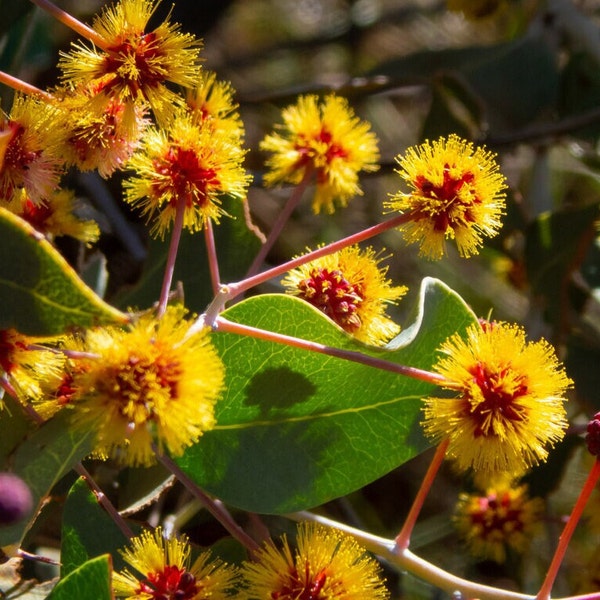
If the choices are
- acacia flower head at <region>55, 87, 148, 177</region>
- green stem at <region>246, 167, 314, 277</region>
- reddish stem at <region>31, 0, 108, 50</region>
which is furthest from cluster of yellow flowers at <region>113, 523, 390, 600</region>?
reddish stem at <region>31, 0, 108, 50</region>

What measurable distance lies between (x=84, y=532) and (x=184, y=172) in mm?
479

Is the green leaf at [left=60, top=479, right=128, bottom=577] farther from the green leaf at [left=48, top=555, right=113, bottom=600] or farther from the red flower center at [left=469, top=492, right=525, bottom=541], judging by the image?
the red flower center at [left=469, top=492, right=525, bottom=541]

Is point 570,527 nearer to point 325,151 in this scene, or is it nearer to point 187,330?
point 187,330

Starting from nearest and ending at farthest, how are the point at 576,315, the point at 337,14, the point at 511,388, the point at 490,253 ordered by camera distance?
the point at 511,388
the point at 576,315
the point at 490,253
the point at 337,14

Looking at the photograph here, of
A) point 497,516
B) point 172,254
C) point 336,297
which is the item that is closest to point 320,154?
point 336,297

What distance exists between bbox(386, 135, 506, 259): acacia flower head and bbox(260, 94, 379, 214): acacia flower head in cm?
22

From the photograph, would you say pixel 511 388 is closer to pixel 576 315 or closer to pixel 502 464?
pixel 502 464

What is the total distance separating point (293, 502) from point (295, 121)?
578 millimetres

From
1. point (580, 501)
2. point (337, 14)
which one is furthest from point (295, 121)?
point (337, 14)

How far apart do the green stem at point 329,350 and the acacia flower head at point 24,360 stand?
205mm

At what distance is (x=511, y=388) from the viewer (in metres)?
1.11

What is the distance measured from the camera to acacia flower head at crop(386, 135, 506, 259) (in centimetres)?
120

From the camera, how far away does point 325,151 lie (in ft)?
4.70

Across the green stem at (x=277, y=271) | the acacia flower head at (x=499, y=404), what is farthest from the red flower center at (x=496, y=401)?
the green stem at (x=277, y=271)
